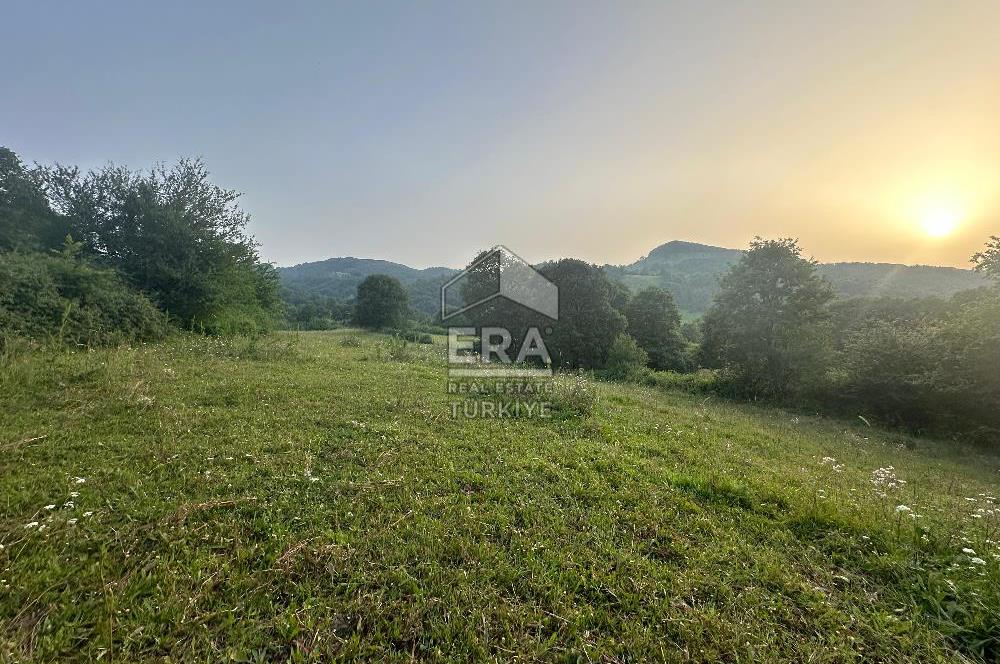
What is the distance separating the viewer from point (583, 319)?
26.2m

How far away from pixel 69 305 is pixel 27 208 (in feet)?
40.3

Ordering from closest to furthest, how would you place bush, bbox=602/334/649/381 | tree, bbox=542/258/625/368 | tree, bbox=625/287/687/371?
bush, bbox=602/334/649/381 < tree, bbox=542/258/625/368 < tree, bbox=625/287/687/371

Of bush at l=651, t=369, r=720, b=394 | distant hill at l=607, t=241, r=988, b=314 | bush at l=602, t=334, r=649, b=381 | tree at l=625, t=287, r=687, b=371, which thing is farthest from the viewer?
distant hill at l=607, t=241, r=988, b=314

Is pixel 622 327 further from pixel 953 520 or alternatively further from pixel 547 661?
pixel 547 661

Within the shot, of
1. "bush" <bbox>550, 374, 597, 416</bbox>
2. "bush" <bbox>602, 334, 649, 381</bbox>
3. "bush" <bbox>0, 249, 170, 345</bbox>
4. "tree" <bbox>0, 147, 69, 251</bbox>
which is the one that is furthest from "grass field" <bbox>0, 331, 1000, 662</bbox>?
"tree" <bbox>0, 147, 69, 251</bbox>

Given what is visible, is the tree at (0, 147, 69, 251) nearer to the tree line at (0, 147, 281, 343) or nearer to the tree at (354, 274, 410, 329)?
the tree line at (0, 147, 281, 343)

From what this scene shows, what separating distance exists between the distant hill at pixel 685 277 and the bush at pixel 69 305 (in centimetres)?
1635

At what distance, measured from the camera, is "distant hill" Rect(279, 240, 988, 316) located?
124 feet

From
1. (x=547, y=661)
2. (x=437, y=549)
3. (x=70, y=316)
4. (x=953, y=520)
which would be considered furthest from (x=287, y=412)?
(x=70, y=316)

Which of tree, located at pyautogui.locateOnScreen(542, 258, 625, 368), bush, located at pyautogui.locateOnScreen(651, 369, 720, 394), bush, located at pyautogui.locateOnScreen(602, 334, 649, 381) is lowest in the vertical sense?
bush, located at pyautogui.locateOnScreen(651, 369, 720, 394)

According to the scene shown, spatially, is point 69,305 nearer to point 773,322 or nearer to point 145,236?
point 145,236

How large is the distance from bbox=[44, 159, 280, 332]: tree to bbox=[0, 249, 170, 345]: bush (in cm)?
216

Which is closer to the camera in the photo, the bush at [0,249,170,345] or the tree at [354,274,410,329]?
the bush at [0,249,170,345]

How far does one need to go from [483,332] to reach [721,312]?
15.6 m
